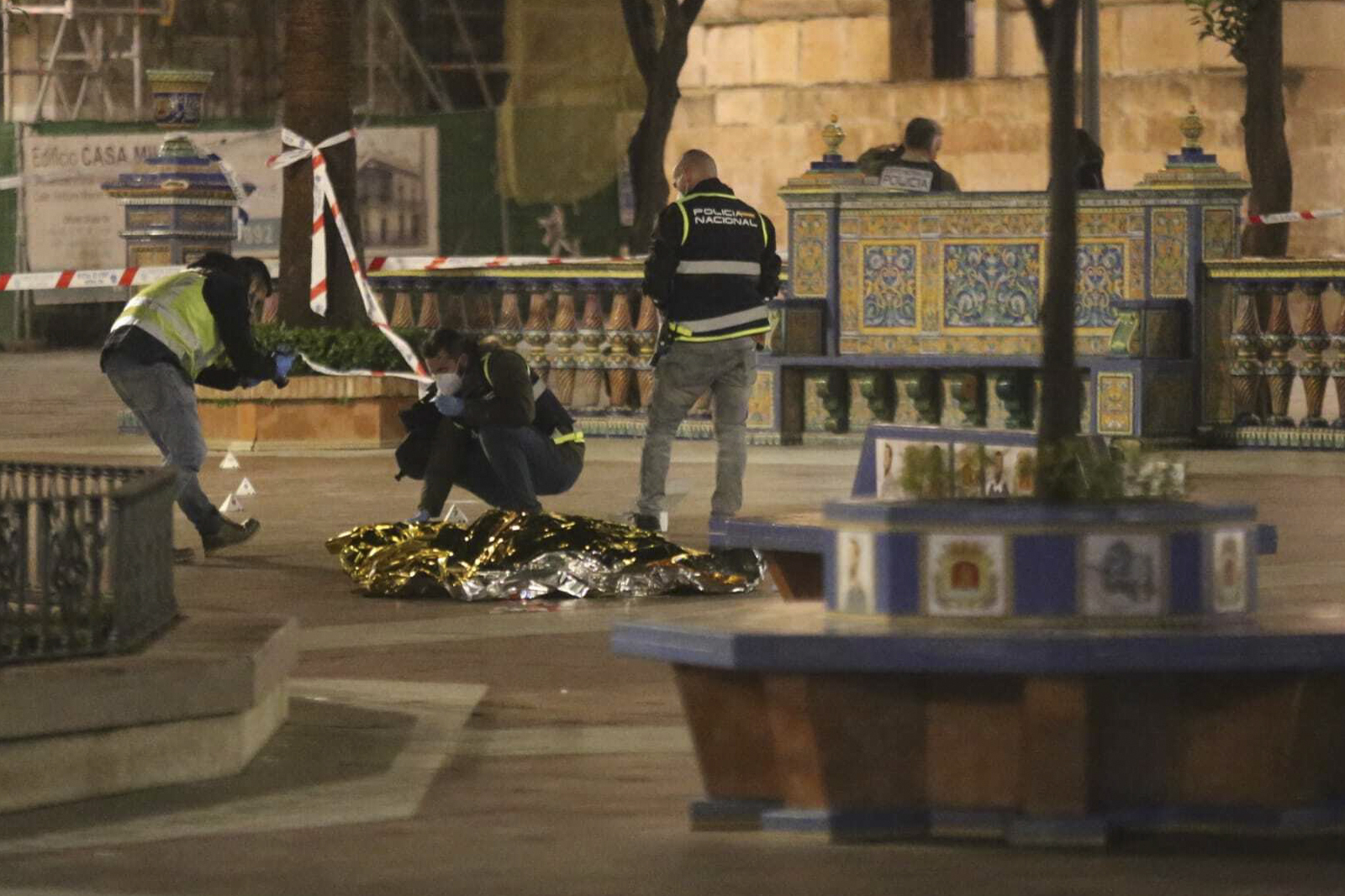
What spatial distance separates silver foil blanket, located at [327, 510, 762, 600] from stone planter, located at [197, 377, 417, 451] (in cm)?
786

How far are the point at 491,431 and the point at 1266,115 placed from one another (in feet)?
55.6

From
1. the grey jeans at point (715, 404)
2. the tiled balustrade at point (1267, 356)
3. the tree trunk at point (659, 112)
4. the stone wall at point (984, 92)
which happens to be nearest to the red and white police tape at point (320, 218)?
the tiled balustrade at point (1267, 356)

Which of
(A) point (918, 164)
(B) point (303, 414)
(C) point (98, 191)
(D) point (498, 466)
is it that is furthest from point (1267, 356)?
(C) point (98, 191)

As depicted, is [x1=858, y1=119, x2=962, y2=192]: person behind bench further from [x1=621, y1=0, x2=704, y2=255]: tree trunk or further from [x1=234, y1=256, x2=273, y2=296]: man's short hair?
[x1=621, y1=0, x2=704, y2=255]: tree trunk

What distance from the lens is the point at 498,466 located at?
14.3 meters

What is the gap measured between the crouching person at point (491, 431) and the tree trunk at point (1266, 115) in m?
16.1

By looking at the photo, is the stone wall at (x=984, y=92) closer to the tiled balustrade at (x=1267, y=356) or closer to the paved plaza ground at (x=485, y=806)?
the tiled balustrade at (x=1267, y=356)

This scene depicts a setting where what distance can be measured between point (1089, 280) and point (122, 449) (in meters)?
6.32

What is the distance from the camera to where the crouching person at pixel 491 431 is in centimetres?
1412

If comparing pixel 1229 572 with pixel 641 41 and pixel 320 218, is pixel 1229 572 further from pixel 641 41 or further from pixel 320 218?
pixel 641 41

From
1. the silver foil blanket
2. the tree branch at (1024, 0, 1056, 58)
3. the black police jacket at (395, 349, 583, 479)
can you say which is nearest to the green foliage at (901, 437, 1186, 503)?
the tree branch at (1024, 0, 1056, 58)

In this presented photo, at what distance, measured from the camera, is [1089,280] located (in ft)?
69.2

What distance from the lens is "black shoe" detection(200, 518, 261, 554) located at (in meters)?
14.5

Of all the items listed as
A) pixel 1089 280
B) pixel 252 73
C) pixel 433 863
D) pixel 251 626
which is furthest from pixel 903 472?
pixel 252 73
